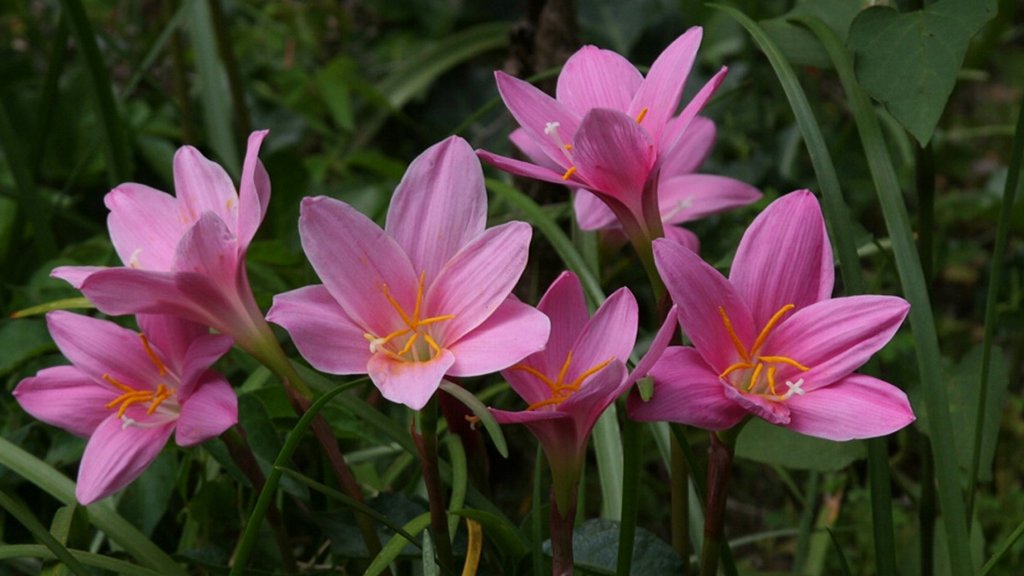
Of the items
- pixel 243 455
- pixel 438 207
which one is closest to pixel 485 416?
pixel 438 207

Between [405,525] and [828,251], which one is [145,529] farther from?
[828,251]

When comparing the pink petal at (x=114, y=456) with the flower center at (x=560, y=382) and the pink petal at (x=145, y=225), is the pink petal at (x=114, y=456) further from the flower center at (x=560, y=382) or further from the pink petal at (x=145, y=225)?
the flower center at (x=560, y=382)

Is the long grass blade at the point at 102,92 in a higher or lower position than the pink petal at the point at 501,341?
higher

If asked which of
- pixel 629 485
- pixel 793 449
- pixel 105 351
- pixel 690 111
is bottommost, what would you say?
pixel 793 449

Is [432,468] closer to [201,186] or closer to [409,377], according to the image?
[409,377]

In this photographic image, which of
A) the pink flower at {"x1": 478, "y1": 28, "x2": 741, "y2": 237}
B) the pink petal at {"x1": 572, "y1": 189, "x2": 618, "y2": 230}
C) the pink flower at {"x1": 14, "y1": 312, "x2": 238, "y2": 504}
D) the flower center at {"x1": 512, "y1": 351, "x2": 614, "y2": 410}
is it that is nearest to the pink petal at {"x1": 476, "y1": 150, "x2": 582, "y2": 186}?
the pink flower at {"x1": 478, "y1": 28, "x2": 741, "y2": 237}

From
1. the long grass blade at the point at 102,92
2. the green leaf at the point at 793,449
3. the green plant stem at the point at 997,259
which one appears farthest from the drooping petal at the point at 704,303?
the long grass blade at the point at 102,92

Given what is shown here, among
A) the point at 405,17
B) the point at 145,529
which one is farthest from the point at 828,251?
the point at 405,17
